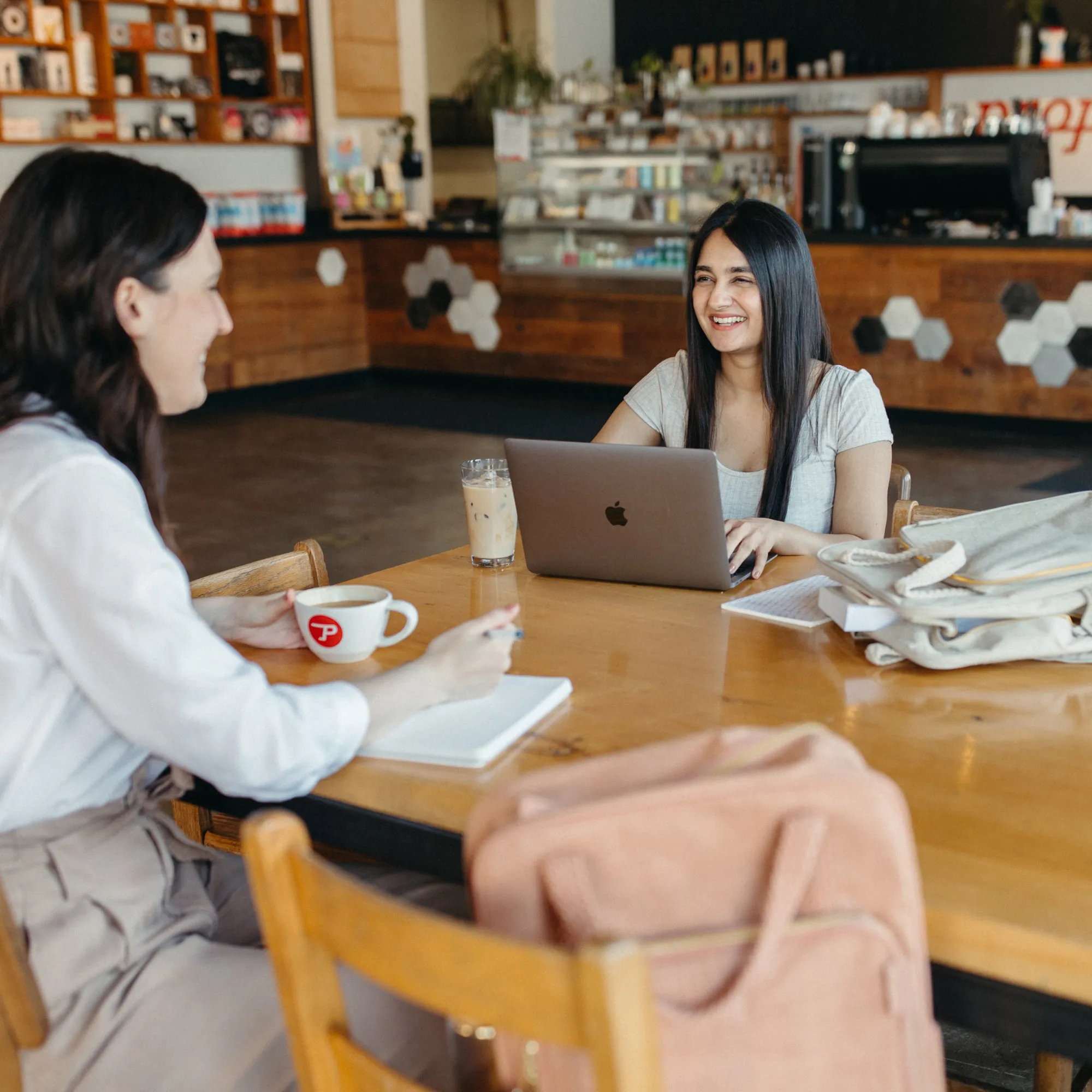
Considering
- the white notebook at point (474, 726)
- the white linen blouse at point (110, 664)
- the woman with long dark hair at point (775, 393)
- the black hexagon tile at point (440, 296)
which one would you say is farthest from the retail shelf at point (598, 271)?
the white linen blouse at point (110, 664)

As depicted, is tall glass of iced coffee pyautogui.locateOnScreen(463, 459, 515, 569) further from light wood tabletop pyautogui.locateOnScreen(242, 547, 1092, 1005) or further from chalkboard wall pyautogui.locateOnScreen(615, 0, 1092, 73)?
chalkboard wall pyautogui.locateOnScreen(615, 0, 1092, 73)

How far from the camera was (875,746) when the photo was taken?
1.18 m

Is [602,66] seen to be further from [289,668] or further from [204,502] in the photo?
[289,668]

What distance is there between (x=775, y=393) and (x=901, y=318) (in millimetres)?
4458

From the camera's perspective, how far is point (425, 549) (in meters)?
4.75

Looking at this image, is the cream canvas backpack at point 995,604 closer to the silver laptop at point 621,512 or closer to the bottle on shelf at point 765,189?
the silver laptop at point 621,512

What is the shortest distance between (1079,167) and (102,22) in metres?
6.17

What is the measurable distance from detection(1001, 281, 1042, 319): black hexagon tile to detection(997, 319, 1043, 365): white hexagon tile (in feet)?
0.10

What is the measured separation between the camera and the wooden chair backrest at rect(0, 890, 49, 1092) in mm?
1032

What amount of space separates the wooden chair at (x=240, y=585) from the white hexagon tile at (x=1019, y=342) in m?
5.01

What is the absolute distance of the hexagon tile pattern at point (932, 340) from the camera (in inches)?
249

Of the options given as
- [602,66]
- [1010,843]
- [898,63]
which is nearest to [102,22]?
[602,66]

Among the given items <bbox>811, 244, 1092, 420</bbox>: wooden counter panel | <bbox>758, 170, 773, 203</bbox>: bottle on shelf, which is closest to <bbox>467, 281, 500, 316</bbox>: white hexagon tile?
Answer: <bbox>758, 170, 773, 203</bbox>: bottle on shelf

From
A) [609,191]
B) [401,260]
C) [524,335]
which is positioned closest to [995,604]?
[609,191]
